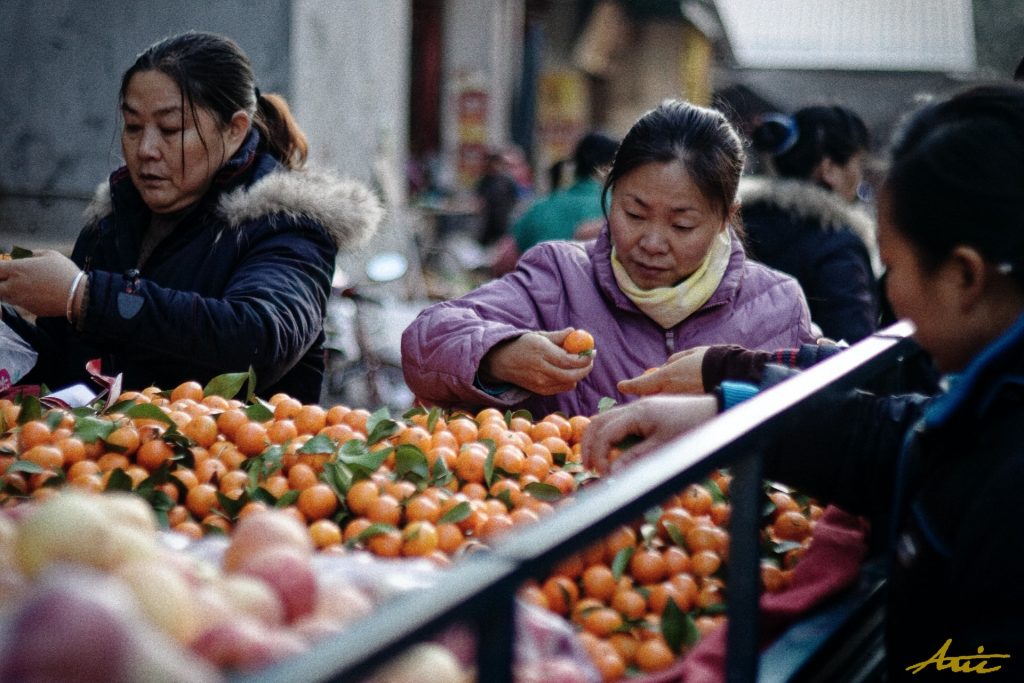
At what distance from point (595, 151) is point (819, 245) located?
1972mm

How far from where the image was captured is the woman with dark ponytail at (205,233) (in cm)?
270

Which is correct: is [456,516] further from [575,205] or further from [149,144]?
[575,205]

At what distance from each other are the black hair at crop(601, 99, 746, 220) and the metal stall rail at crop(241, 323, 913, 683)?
44.6 inches

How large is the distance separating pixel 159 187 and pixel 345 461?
118 cm

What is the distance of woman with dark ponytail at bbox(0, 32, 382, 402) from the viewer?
2.70 metres

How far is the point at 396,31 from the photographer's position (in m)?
8.37

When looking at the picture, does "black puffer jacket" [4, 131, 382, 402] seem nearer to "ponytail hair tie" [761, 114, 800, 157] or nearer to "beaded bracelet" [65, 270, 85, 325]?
"beaded bracelet" [65, 270, 85, 325]

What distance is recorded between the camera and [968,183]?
1.47 m

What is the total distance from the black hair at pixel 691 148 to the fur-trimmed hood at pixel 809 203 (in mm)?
1406

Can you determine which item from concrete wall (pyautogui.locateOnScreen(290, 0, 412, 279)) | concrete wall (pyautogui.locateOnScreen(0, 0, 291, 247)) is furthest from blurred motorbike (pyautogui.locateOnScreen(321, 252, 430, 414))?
concrete wall (pyautogui.locateOnScreen(0, 0, 291, 247))

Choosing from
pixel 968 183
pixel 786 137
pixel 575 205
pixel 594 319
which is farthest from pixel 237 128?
pixel 575 205

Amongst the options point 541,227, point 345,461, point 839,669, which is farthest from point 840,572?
point 541,227
